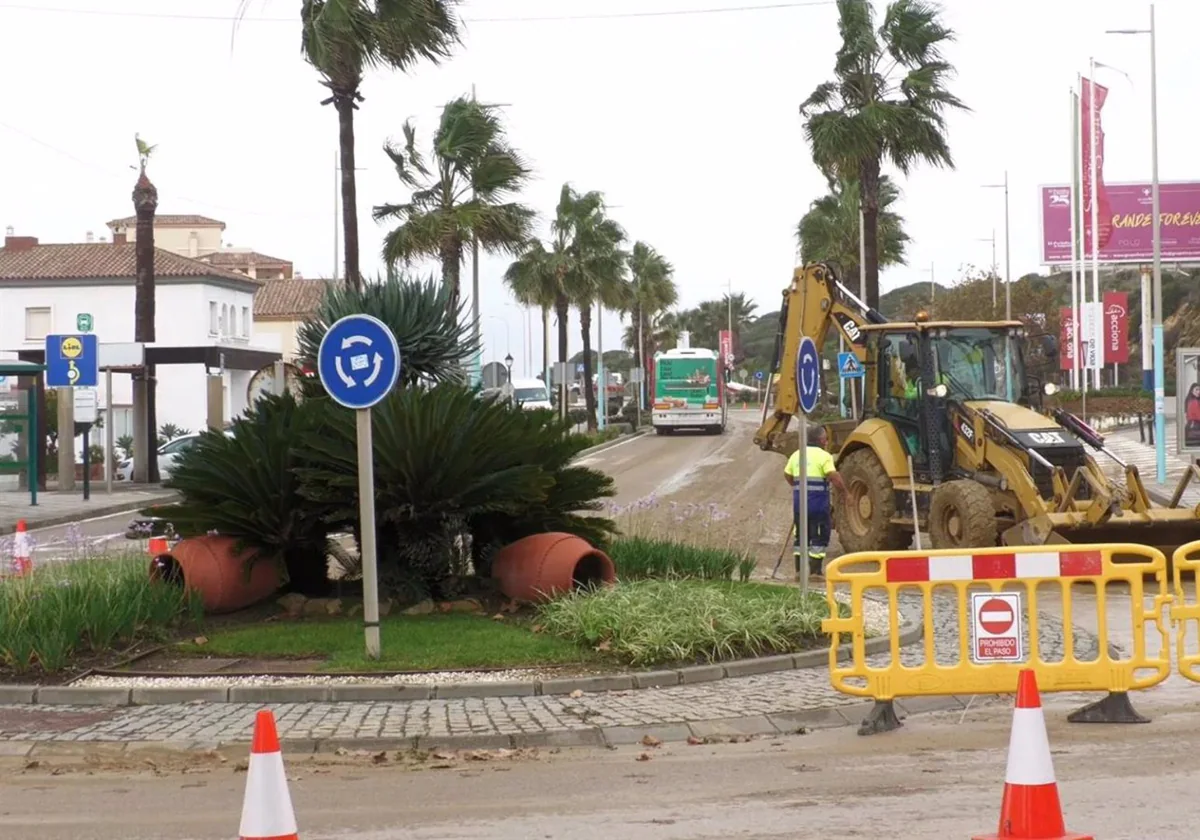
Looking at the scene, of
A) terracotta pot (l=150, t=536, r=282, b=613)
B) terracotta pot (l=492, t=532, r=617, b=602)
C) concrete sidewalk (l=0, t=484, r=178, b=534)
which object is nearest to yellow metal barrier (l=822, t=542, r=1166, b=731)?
terracotta pot (l=492, t=532, r=617, b=602)

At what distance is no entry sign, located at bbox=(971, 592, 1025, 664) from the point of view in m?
9.48

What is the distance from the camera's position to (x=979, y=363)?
19516 millimetres

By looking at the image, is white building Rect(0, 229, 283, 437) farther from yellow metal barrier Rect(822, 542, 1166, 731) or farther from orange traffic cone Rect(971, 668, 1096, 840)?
orange traffic cone Rect(971, 668, 1096, 840)

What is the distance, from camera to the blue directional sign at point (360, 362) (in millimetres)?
11234

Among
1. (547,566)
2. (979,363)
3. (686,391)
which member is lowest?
(547,566)

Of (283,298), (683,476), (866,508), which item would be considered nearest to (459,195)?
(683,476)

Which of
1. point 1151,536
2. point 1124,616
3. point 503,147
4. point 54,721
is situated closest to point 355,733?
point 54,721

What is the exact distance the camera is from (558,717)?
970cm

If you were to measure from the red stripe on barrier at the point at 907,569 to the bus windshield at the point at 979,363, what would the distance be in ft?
33.2

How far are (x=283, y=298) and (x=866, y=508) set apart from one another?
76242 millimetres

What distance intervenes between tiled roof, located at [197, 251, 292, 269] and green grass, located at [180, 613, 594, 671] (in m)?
90.0

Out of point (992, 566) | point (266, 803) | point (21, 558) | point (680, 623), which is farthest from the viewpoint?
point (21, 558)

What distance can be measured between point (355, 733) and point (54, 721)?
82.2 inches

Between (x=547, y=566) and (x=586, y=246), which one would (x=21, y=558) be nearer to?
(x=547, y=566)
